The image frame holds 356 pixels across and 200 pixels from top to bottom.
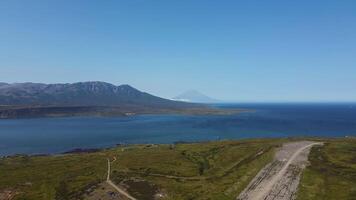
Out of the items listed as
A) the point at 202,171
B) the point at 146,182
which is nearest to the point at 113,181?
the point at 146,182

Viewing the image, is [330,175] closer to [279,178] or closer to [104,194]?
[279,178]

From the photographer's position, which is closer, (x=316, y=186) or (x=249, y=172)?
(x=316, y=186)

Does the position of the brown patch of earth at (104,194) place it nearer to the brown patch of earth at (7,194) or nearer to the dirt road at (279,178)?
the brown patch of earth at (7,194)

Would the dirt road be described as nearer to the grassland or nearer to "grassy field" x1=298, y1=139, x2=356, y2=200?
the grassland

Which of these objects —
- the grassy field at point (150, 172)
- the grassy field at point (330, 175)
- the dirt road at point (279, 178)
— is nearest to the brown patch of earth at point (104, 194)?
the grassy field at point (150, 172)

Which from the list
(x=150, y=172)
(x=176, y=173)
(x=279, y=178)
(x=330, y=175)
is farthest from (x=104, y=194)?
(x=330, y=175)

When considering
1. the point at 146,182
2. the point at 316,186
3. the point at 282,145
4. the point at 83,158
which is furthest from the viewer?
the point at 282,145

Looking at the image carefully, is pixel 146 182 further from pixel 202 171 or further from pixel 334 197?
pixel 334 197

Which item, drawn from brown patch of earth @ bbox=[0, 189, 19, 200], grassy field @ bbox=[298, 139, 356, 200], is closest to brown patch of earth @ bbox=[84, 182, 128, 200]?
brown patch of earth @ bbox=[0, 189, 19, 200]
